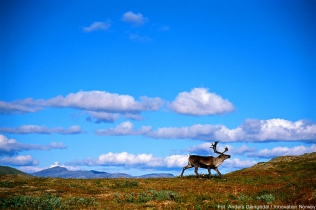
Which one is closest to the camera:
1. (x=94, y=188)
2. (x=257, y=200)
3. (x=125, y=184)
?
(x=257, y=200)

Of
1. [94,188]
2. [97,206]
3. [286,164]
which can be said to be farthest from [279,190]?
[286,164]

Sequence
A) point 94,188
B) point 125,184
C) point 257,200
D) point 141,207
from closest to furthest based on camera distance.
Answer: point 141,207
point 257,200
point 94,188
point 125,184

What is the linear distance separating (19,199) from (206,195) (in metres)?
12.2

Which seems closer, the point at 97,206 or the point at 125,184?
the point at 97,206

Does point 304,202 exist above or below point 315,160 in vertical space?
below

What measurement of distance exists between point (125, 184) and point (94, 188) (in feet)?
11.5

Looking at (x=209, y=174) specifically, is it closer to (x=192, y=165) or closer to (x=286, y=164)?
(x=192, y=165)

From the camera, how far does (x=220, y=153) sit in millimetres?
40250

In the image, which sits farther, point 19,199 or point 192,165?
point 192,165

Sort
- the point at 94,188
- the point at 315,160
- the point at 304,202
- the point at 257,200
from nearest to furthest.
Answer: the point at 304,202 → the point at 257,200 → the point at 94,188 → the point at 315,160

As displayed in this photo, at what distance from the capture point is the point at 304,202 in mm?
16797

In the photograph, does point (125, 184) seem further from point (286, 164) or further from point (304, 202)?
point (286, 164)

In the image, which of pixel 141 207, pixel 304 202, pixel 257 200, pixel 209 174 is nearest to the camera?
pixel 304 202

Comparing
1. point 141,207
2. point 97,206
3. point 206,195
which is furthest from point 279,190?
point 97,206
